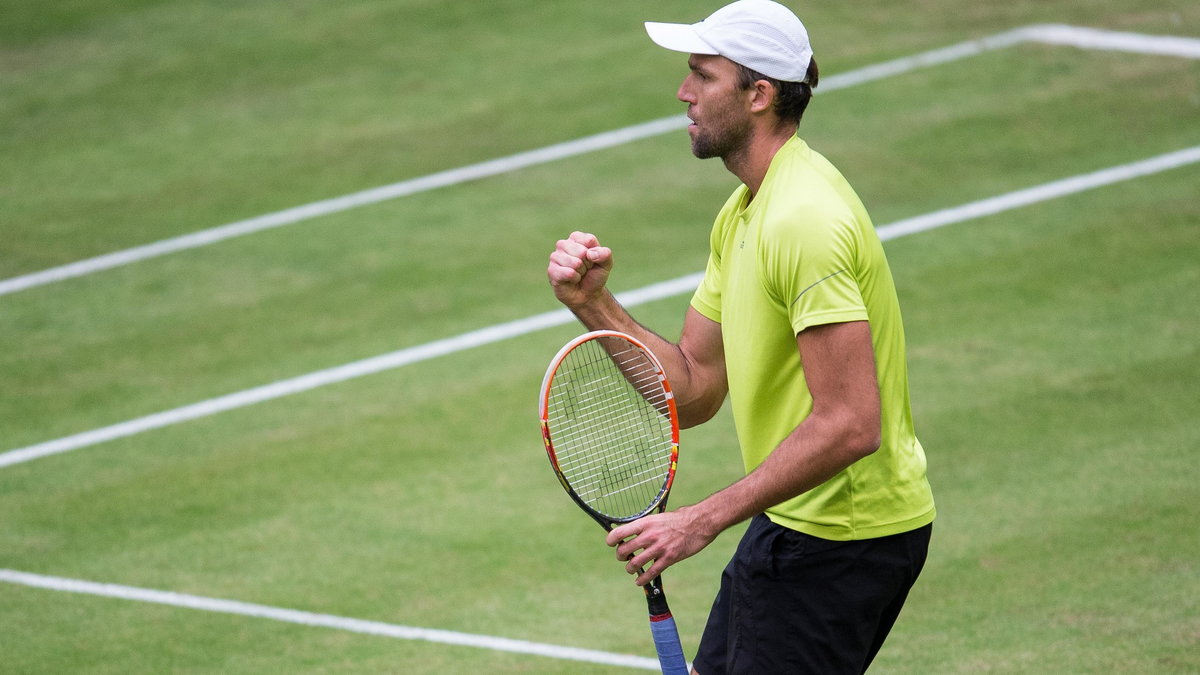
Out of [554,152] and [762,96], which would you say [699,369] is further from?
[554,152]

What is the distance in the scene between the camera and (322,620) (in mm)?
7559

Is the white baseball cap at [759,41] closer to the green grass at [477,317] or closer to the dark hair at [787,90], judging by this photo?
the dark hair at [787,90]

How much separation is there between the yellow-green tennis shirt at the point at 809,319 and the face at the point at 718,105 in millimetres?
149

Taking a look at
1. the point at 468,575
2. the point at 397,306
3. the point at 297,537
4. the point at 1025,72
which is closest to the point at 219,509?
the point at 297,537

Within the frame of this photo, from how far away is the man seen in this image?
14.2 feet

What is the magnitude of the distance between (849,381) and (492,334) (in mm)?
6688

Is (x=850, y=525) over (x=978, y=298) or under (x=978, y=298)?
over

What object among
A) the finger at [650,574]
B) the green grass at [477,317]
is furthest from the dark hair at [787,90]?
the green grass at [477,317]

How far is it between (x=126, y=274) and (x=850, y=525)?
29.0 ft

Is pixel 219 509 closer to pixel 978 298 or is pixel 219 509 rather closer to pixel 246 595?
pixel 246 595

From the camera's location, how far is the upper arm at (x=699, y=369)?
5.23 m

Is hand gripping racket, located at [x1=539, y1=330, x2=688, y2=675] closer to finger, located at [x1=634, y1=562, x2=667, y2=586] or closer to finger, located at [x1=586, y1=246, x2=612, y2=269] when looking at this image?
finger, located at [x1=634, y1=562, x2=667, y2=586]

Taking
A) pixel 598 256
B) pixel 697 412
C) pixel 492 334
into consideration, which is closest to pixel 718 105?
pixel 598 256

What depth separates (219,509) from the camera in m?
8.73
